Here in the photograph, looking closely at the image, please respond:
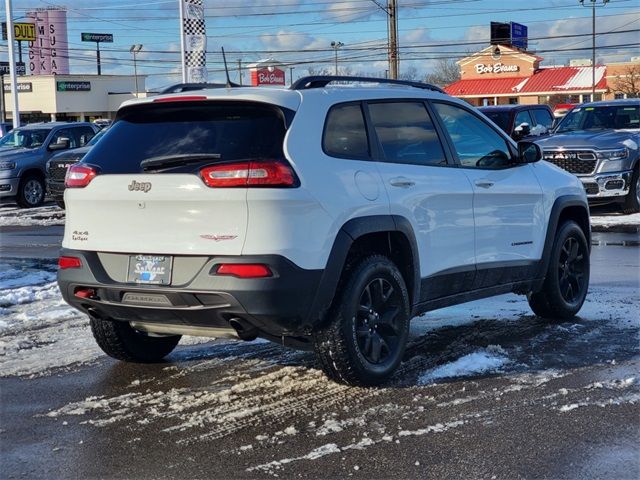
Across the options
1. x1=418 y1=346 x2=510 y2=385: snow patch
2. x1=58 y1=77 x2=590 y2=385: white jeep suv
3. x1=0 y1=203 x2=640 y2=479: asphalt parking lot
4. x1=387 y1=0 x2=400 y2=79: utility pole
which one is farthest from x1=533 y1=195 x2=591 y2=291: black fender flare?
x1=387 y1=0 x2=400 y2=79: utility pole

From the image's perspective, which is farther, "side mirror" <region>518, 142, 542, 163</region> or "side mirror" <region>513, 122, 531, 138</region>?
"side mirror" <region>513, 122, 531, 138</region>

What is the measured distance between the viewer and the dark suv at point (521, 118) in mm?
18328

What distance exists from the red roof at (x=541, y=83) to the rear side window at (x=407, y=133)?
67216 mm

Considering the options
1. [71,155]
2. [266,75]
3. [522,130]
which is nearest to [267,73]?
[266,75]

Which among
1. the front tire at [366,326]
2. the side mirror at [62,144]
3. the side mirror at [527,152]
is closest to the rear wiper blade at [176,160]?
the front tire at [366,326]

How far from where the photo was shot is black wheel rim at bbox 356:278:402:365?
5.57 m

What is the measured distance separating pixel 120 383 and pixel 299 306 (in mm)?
1530

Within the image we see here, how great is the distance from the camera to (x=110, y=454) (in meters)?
4.54

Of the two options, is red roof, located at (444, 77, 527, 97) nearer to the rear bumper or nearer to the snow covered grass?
the snow covered grass

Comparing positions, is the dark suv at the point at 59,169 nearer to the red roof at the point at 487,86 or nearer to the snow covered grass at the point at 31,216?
the snow covered grass at the point at 31,216

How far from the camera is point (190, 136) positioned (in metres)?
5.34

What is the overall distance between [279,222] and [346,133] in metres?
0.96

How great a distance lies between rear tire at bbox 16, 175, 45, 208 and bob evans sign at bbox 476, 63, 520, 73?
6109cm

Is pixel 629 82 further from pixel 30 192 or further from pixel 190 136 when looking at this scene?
pixel 190 136
